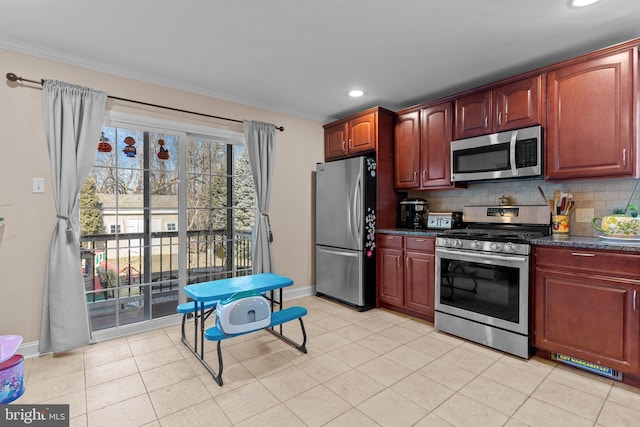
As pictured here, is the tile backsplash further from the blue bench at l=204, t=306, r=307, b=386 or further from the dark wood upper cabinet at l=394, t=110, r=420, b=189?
the blue bench at l=204, t=306, r=307, b=386

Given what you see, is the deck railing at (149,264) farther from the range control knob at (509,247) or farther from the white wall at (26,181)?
the range control knob at (509,247)

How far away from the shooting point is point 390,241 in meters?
3.52

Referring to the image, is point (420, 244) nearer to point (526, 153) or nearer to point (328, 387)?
point (526, 153)

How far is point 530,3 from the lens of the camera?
194 cm

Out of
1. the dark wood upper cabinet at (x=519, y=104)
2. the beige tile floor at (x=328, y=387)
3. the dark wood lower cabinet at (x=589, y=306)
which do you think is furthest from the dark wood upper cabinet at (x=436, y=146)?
the beige tile floor at (x=328, y=387)

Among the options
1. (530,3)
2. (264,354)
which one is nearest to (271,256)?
(264,354)

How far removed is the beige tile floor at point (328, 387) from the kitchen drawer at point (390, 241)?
39.8 inches

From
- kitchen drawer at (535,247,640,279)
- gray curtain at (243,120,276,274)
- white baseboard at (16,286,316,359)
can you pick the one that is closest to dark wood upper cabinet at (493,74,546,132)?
kitchen drawer at (535,247,640,279)

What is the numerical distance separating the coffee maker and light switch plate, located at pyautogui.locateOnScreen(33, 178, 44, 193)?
3.57 metres

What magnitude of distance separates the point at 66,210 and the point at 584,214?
14.5 feet

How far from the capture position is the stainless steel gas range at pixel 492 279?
2.45m

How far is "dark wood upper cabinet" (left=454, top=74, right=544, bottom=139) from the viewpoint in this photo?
2.64 m

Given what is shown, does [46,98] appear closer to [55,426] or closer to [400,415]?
[55,426]

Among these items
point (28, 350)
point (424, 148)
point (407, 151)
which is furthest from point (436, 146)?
point (28, 350)
